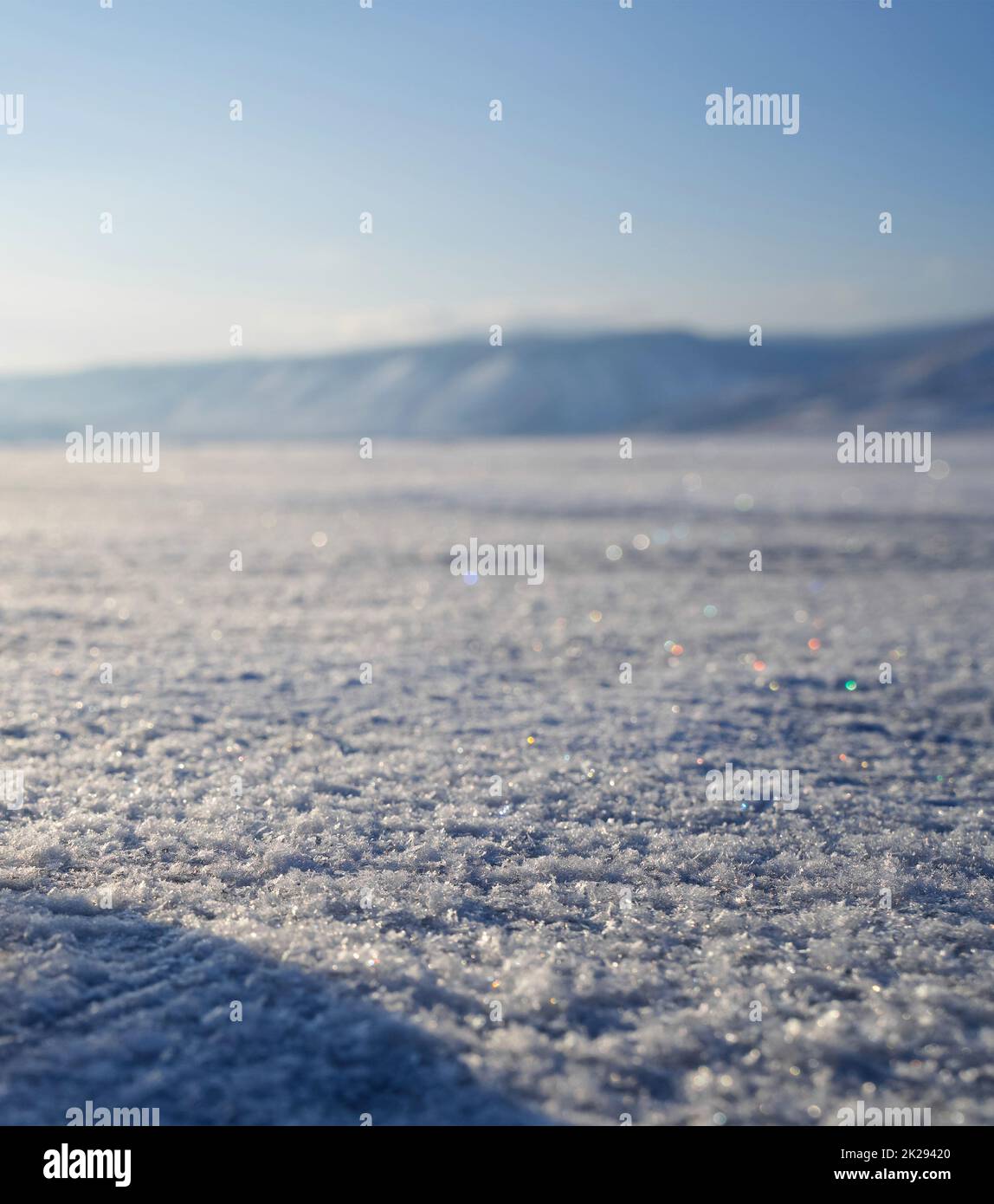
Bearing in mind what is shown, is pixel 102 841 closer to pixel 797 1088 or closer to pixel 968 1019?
pixel 797 1088

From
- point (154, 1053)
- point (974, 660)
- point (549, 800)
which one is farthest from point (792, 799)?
point (974, 660)

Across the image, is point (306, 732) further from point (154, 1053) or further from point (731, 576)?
point (731, 576)

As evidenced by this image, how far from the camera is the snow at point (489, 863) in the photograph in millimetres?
2754

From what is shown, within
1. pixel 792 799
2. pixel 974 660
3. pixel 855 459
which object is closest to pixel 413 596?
pixel 974 660

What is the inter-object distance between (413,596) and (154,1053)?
8.43 meters

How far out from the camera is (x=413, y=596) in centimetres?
1110

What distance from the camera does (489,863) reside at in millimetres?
4129

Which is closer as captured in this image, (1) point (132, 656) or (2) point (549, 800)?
(2) point (549, 800)

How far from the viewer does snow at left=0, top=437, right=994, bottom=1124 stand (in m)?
2.75

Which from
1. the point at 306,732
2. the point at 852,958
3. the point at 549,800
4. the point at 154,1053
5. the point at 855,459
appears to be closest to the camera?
the point at 154,1053
